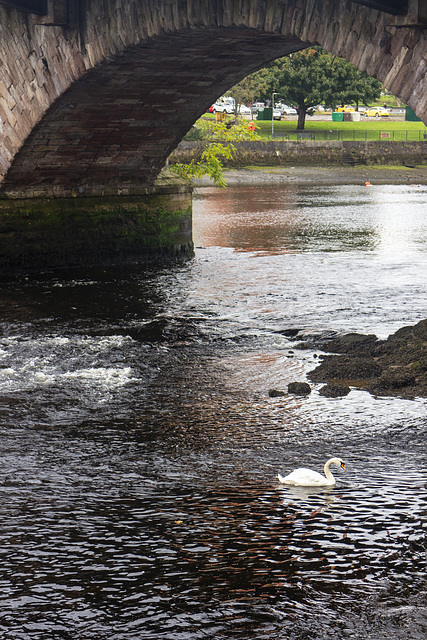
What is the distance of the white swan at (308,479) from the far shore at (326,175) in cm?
3979

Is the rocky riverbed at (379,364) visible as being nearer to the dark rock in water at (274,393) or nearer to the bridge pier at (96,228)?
the dark rock in water at (274,393)

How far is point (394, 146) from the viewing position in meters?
58.1

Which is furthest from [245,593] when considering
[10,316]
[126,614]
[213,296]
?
[213,296]

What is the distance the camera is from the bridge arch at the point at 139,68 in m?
10.8

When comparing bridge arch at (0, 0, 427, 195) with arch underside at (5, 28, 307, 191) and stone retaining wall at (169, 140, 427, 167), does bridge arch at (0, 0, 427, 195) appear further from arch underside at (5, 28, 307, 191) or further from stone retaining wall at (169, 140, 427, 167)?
stone retaining wall at (169, 140, 427, 167)

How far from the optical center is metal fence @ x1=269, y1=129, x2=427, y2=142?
194ft

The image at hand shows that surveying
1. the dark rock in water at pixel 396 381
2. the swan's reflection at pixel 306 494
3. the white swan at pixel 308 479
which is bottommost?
the dark rock in water at pixel 396 381

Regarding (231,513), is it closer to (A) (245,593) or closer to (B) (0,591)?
(A) (245,593)

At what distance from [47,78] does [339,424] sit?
9.90 metres

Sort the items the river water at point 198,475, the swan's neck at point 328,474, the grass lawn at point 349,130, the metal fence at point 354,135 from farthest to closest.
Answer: the grass lawn at point 349,130, the metal fence at point 354,135, the swan's neck at point 328,474, the river water at point 198,475

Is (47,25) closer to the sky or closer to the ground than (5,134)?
closer to the sky

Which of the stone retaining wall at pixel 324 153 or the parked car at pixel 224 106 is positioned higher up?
the parked car at pixel 224 106

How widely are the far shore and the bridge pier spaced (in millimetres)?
24435

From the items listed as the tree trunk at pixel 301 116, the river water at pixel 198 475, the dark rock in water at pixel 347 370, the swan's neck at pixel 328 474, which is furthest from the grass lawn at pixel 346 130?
the swan's neck at pixel 328 474
